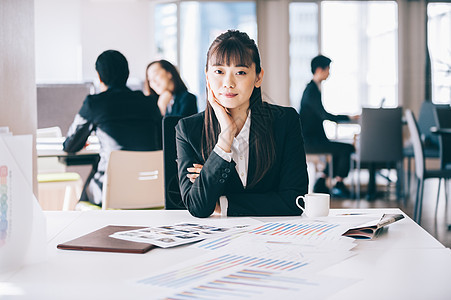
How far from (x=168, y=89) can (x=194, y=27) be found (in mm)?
5752

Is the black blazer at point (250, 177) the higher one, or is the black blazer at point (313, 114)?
the black blazer at point (313, 114)

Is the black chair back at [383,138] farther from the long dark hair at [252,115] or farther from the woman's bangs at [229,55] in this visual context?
the woman's bangs at [229,55]

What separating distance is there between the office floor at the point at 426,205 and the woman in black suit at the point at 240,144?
2236 millimetres

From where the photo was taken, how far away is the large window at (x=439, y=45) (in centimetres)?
850

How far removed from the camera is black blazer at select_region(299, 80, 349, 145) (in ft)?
17.3

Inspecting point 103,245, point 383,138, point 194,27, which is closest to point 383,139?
point 383,138

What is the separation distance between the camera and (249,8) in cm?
938

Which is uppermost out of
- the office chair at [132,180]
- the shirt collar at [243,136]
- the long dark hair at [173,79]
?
the long dark hair at [173,79]

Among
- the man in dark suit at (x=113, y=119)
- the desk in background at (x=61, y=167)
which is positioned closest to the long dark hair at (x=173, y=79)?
the desk in background at (x=61, y=167)

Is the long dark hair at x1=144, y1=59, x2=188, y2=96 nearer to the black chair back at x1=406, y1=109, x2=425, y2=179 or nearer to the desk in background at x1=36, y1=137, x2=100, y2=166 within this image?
the desk in background at x1=36, y1=137, x2=100, y2=166

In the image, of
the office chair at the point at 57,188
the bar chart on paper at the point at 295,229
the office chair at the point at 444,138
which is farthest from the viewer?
the office chair at the point at 444,138

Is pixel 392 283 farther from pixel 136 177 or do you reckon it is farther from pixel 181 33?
pixel 181 33

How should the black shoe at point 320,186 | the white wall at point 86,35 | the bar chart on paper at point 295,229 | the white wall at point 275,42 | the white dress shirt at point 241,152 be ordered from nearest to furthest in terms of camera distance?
the bar chart on paper at point 295,229 → the white dress shirt at point 241,152 → the black shoe at point 320,186 → the white wall at point 86,35 → the white wall at point 275,42

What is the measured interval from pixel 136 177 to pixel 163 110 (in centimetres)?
137
